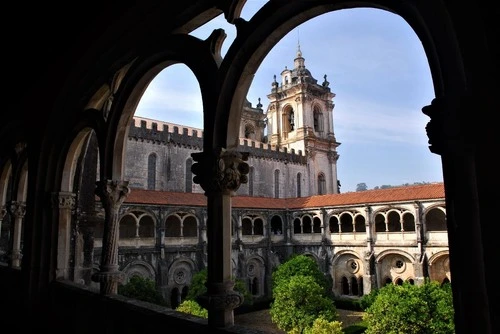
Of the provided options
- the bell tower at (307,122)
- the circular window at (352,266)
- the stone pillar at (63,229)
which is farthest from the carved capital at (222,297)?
the bell tower at (307,122)

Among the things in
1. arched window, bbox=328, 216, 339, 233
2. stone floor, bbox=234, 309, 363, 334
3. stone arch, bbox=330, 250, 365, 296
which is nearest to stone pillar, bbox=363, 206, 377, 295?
stone arch, bbox=330, 250, 365, 296

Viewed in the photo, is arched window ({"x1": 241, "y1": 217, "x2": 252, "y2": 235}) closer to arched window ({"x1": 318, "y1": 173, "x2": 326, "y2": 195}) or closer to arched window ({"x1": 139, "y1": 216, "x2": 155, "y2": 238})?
arched window ({"x1": 139, "y1": 216, "x2": 155, "y2": 238})

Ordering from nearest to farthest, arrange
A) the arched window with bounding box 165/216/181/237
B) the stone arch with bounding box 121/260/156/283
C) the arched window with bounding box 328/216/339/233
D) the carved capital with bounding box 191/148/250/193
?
1. the carved capital with bounding box 191/148/250/193
2. the stone arch with bounding box 121/260/156/283
3. the arched window with bounding box 165/216/181/237
4. the arched window with bounding box 328/216/339/233

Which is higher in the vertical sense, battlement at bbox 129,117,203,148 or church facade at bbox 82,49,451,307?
battlement at bbox 129,117,203,148

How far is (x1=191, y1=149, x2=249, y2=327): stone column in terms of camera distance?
284 centimetres

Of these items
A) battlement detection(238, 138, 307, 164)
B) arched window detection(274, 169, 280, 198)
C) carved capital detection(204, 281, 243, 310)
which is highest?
battlement detection(238, 138, 307, 164)

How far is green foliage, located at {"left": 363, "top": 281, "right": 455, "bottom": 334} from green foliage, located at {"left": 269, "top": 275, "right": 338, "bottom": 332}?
3283mm

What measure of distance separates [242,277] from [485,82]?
904 inches

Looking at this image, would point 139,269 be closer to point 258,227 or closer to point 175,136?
point 175,136

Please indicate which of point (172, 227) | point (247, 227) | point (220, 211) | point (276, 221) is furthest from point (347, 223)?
point (220, 211)

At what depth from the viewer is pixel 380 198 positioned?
23156mm

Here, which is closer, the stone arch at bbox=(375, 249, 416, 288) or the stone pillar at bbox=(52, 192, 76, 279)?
the stone pillar at bbox=(52, 192, 76, 279)

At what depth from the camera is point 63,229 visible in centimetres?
553

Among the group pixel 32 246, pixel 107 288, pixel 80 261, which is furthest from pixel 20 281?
pixel 107 288
